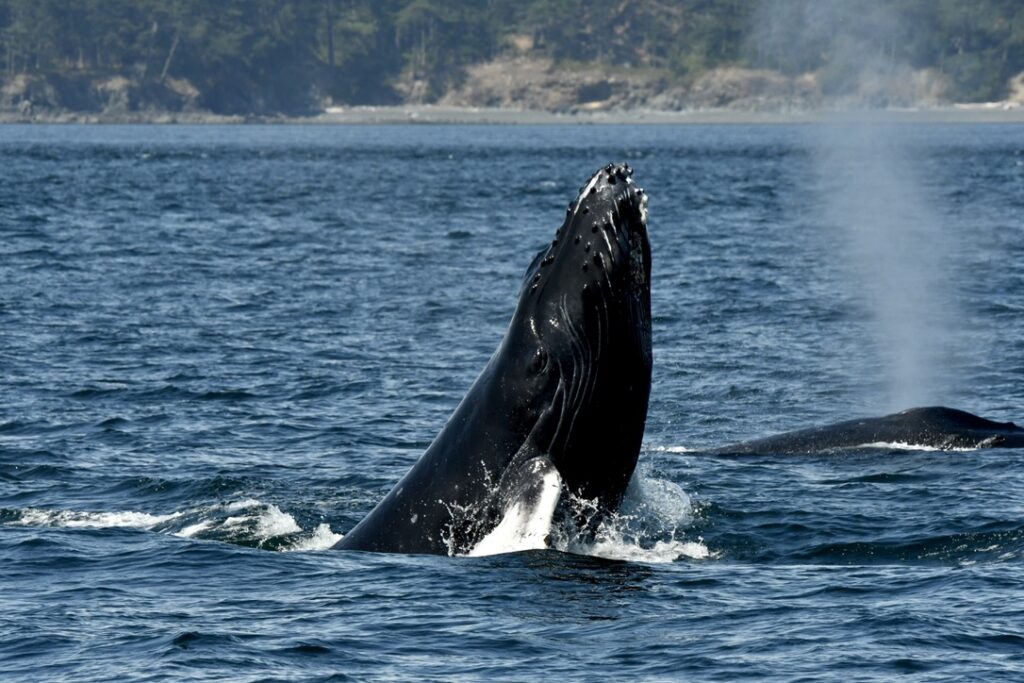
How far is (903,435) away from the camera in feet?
68.1

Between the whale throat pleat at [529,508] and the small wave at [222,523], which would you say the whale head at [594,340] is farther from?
the small wave at [222,523]

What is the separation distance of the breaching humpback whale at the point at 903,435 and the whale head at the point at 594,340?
788 centimetres

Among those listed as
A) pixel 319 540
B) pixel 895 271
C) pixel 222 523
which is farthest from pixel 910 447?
pixel 895 271

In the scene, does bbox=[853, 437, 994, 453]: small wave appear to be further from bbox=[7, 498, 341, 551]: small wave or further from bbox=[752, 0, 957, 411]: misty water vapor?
bbox=[7, 498, 341, 551]: small wave

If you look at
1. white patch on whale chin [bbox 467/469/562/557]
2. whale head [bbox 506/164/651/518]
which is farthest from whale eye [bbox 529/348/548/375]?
white patch on whale chin [bbox 467/469/562/557]

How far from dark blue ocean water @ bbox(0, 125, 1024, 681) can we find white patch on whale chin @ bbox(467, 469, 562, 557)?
13cm

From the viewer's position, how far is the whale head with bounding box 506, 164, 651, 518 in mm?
13078

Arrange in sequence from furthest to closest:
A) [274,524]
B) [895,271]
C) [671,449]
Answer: [895,271] < [671,449] < [274,524]

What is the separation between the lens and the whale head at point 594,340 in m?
13.1

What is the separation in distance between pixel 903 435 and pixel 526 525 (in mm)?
8637

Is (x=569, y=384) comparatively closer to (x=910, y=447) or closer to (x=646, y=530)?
(x=646, y=530)

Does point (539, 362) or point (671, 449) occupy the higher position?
point (539, 362)

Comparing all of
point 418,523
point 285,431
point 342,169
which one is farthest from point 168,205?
point 418,523

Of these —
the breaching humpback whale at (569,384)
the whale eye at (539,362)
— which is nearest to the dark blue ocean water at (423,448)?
the breaching humpback whale at (569,384)
